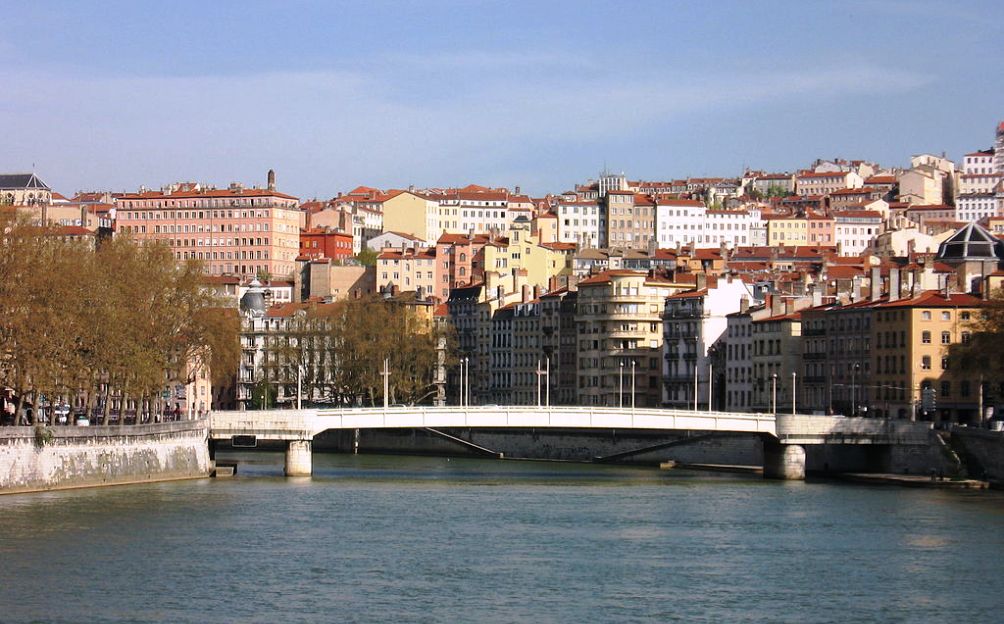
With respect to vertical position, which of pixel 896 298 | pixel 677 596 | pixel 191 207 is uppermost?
pixel 191 207

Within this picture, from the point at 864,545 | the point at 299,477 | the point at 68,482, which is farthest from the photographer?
the point at 299,477

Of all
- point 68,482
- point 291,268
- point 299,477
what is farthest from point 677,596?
point 291,268

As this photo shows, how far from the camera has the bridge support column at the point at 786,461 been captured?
89.7m

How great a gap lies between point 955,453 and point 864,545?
27.3 m

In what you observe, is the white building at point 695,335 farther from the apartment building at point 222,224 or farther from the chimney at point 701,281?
the apartment building at point 222,224

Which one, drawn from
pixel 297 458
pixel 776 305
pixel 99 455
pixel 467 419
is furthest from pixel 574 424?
pixel 776 305

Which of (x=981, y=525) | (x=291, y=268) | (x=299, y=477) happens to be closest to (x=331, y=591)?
(x=981, y=525)

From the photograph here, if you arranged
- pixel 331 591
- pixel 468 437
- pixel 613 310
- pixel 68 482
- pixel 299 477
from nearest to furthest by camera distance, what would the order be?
1. pixel 331 591
2. pixel 68 482
3. pixel 299 477
4. pixel 468 437
5. pixel 613 310

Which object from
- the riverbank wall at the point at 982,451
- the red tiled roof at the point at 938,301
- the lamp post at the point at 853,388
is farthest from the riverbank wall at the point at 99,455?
the red tiled roof at the point at 938,301

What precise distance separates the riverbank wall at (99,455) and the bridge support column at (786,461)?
2262 cm

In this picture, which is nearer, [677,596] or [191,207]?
[677,596]

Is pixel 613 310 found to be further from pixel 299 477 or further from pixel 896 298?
pixel 299 477

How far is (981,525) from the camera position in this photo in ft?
218

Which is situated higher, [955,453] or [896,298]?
[896,298]
